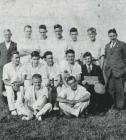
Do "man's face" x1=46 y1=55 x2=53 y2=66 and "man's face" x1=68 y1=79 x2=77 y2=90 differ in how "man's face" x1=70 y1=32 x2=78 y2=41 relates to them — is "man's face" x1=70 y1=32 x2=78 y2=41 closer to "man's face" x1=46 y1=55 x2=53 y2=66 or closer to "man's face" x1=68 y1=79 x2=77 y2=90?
"man's face" x1=46 y1=55 x2=53 y2=66

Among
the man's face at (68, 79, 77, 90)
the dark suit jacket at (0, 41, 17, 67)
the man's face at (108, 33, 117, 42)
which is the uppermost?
the man's face at (108, 33, 117, 42)

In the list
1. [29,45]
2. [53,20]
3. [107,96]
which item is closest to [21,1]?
[53,20]

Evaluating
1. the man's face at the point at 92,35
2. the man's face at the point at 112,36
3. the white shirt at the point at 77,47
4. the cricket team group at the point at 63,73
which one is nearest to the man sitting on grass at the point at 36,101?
the cricket team group at the point at 63,73

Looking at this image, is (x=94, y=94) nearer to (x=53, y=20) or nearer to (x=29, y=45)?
(x=29, y=45)

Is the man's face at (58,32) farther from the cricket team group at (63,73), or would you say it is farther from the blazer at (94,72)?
the blazer at (94,72)

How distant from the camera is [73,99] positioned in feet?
25.2

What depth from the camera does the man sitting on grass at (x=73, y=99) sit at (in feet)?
24.7

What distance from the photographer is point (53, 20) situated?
10.0 metres

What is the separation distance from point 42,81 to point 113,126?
2013 mm

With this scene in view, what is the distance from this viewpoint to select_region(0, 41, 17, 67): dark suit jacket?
8.88m

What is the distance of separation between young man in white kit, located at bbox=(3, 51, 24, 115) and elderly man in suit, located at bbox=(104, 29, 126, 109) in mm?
1900

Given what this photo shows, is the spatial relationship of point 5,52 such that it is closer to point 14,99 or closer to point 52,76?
point 14,99

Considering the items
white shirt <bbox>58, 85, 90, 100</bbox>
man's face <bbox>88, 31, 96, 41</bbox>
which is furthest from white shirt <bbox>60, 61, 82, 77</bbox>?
man's face <bbox>88, 31, 96, 41</bbox>

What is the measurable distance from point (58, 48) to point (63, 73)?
66 cm
